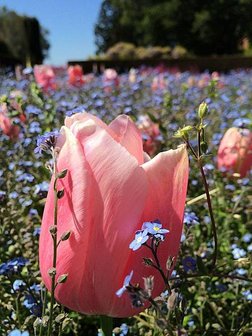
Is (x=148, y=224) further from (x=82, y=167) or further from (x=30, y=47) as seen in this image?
(x=30, y=47)

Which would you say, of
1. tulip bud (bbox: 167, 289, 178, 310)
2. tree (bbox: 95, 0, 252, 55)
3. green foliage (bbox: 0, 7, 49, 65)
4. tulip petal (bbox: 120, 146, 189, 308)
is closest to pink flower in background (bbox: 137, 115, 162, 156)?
tulip petal (bbox: 120, 146, 189, 308)

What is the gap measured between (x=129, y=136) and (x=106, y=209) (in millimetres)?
126

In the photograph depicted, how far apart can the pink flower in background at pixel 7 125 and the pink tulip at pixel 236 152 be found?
0.71 m

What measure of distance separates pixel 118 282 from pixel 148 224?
0.09 metres

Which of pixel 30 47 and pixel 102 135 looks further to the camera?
pixel 30 47

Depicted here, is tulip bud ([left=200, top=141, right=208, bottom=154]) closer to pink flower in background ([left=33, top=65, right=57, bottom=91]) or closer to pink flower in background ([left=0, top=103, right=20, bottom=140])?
pink flower in background ([left=0, top=103, right=20, bottom=140])

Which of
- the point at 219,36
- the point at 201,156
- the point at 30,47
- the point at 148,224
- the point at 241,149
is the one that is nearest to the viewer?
the point at 148,224

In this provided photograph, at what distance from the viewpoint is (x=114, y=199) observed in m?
0.77

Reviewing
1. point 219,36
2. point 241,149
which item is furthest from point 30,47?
point 241,149

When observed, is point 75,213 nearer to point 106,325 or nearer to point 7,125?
point 106,325

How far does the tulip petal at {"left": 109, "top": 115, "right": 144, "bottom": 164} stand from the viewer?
2.78ft

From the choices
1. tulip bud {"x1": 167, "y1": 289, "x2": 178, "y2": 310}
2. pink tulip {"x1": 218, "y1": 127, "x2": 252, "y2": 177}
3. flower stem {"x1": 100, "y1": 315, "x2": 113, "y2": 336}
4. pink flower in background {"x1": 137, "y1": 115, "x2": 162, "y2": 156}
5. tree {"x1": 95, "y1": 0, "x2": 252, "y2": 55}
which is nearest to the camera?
tulip bud {"x1": 167, "y1": 289, "x2": 178, "y2": 310}

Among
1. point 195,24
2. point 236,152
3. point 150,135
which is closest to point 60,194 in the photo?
point 236,152

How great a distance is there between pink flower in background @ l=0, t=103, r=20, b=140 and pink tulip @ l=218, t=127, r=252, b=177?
0.71 m
